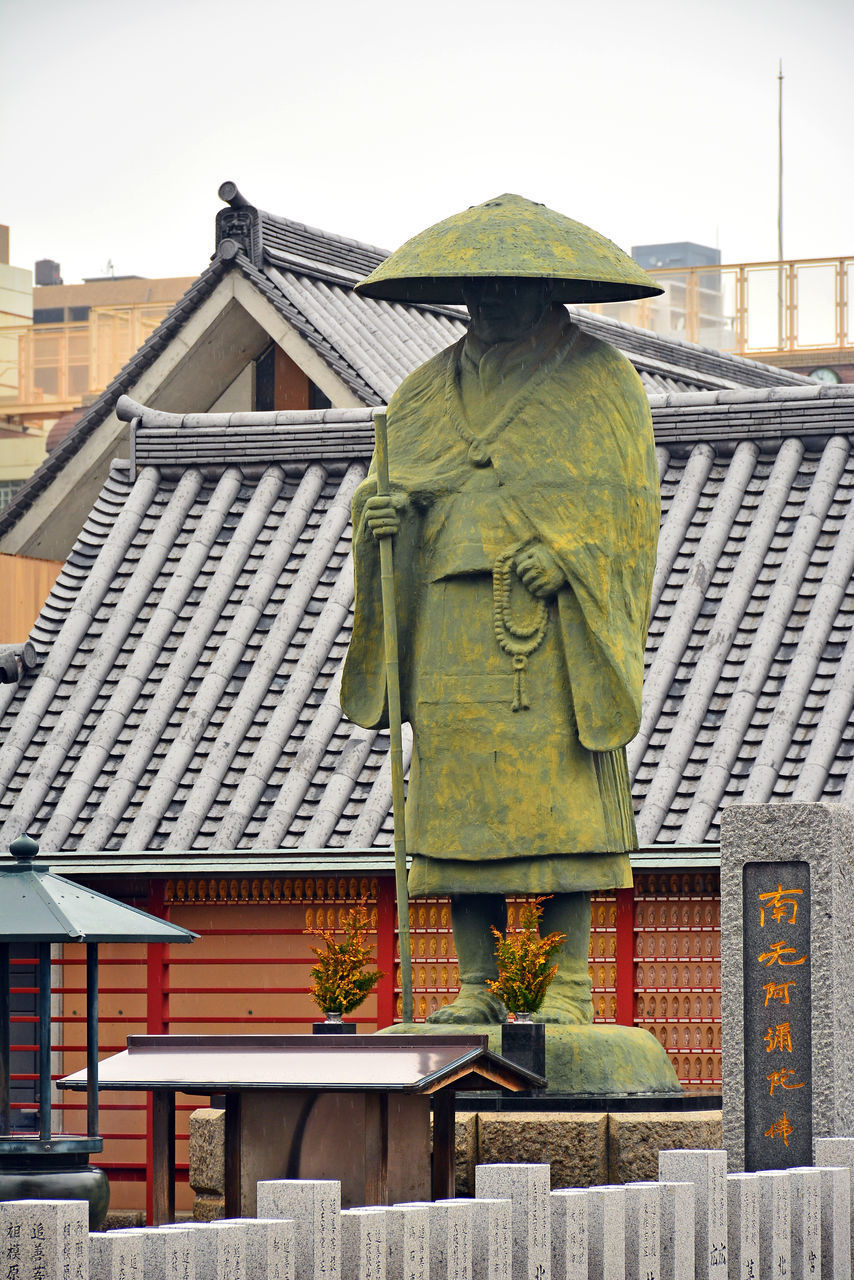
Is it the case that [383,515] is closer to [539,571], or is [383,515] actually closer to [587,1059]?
[539,571]

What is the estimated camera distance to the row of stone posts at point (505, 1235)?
21.9ft

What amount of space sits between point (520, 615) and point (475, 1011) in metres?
1.50

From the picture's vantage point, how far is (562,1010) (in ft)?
32.0

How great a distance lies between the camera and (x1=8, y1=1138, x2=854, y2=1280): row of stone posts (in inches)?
263

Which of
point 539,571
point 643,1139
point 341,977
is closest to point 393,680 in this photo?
point 539,571

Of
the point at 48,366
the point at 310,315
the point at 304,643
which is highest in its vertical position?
the point at 48,366

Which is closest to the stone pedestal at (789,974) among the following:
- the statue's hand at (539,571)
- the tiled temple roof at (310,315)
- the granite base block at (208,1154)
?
the statue's hand at (539,571)

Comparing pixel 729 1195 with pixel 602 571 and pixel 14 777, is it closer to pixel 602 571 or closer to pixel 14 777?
pixel 602 571

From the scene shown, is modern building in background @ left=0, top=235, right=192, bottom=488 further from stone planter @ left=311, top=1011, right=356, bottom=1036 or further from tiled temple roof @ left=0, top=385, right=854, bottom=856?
stone planter @ left=311, top=1011, right=356, bottom=1036

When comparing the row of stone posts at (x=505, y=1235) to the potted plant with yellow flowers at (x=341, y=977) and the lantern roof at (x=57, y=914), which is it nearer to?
the lantern roof at (x=57, y=914)

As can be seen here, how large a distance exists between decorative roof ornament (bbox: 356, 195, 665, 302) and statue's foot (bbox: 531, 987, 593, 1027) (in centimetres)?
268

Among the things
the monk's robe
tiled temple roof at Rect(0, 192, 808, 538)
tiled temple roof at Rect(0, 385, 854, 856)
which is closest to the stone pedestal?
the monk's robe

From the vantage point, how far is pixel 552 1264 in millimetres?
7707

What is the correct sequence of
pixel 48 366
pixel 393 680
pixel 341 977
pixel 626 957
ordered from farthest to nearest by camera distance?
pixel 48 366, pixel 626 957, pixel 341 977, pixel 393 680
